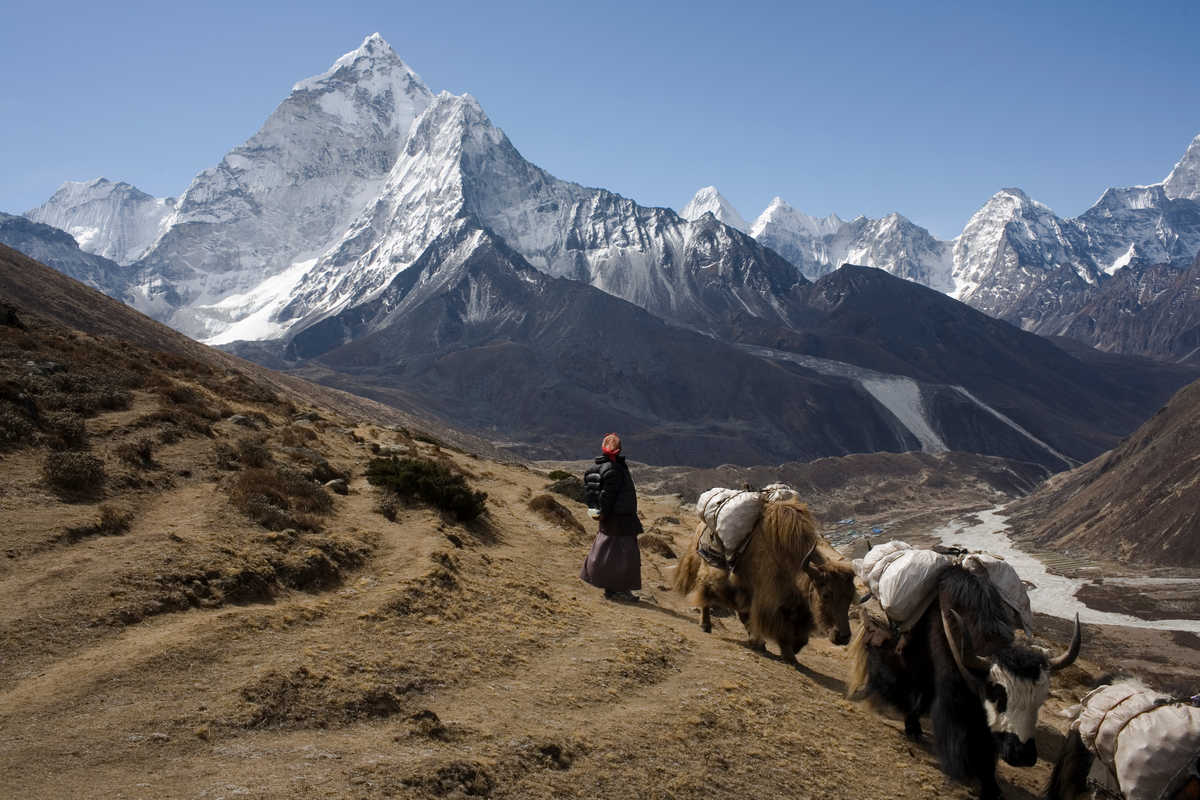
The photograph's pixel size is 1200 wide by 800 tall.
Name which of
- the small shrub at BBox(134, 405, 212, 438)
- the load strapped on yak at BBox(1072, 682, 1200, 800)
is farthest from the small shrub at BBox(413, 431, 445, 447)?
the load strapped on yak at BBox(1072, 682, 1200, 800)

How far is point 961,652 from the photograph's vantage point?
6.66m

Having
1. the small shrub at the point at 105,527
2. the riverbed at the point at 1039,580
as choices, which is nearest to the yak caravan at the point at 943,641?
the small shrub at the point at 105,527

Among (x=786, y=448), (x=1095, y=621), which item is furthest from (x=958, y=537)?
(x=786, y=448)

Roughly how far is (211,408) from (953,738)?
47.0 ft

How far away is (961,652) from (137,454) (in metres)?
10.9

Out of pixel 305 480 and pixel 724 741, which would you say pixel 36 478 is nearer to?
pixel 305 480

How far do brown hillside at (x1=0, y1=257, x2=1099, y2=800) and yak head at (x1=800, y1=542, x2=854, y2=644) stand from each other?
70 cm

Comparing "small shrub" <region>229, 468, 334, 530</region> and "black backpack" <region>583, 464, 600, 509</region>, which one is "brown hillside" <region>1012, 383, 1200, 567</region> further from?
"small shrub" <region>229, 468, 334, 530</region>

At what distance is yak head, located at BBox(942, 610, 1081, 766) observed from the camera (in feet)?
19.6

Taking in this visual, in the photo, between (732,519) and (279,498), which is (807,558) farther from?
(279,498)

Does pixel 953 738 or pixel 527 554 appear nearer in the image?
pixel 953 738

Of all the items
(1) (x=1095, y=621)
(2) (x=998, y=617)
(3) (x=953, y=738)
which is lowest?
(1) (x=1095, y=621)

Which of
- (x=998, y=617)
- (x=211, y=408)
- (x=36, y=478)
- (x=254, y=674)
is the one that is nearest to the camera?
(x=254, y=674)

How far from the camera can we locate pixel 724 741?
621cm
